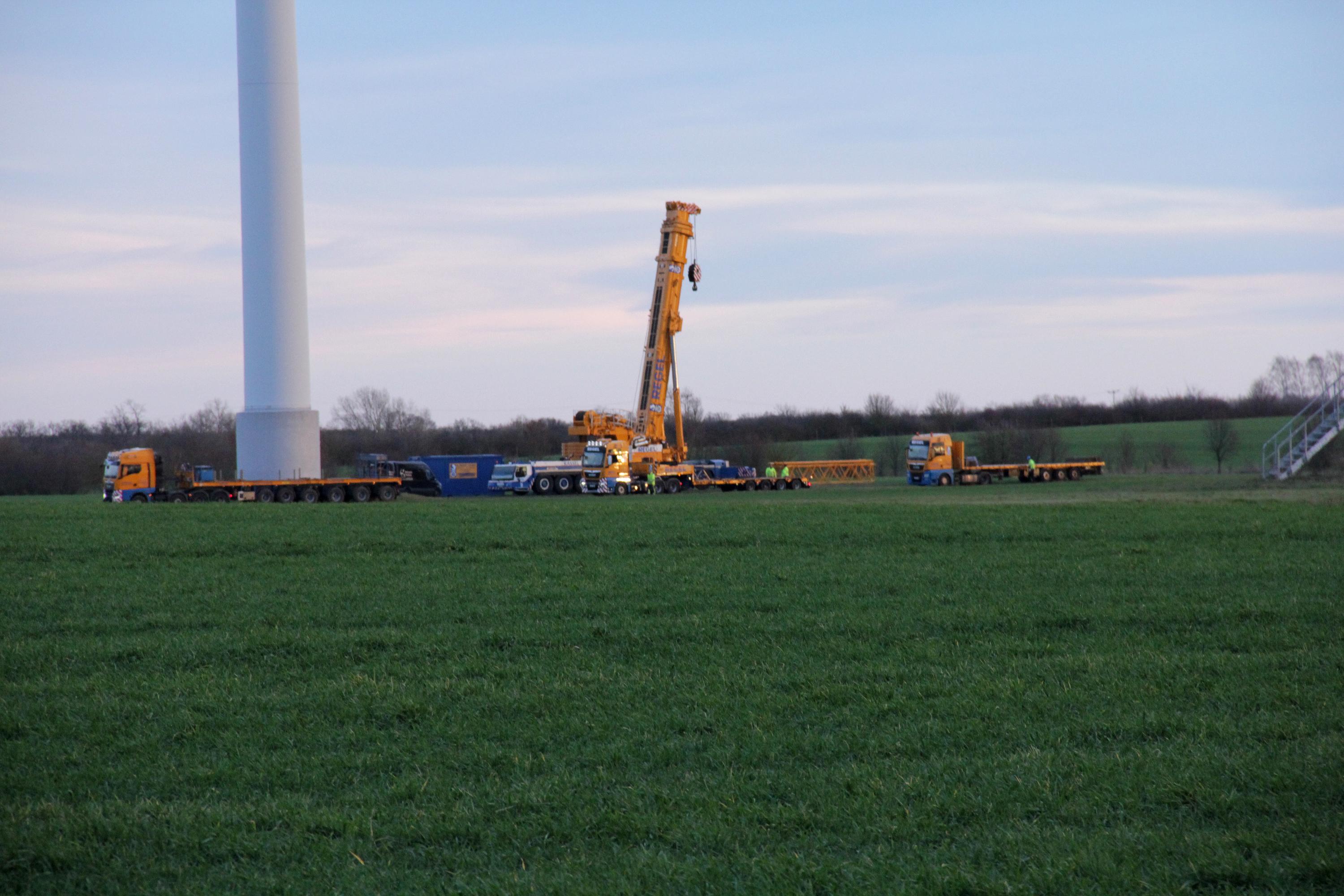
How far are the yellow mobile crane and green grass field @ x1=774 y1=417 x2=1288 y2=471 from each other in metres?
29.0

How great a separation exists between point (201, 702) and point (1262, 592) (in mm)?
11489

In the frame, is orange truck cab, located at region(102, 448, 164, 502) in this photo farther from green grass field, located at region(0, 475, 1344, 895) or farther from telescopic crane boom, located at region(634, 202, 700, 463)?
green grass field, located at region(0, 475, 1344, 895)

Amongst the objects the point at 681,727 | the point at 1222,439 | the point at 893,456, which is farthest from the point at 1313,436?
the point at 681,727

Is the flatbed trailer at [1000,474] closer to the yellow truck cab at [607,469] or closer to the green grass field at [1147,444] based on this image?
the green grass field at [1147,444]

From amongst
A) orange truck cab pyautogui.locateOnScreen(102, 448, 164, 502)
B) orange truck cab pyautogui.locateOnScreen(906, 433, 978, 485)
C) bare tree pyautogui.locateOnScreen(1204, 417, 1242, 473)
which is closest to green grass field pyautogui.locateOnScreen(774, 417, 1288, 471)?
bare tree pyautogui.locateOnScreen(1204, 417, 1242, 473)

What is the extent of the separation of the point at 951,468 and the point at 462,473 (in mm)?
25164

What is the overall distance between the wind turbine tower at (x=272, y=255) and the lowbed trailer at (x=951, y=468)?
1154 inches

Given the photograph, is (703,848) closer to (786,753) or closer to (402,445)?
(786,753)

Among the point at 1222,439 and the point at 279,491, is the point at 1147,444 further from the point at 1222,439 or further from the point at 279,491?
the point at 279,491

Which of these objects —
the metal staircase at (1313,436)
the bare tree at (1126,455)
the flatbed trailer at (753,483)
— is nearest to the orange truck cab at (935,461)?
the flatbed trailer at (753,483)

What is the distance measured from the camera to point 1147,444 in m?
84.1

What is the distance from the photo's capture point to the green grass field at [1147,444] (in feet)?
247

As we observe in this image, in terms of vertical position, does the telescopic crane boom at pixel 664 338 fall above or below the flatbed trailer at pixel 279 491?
above

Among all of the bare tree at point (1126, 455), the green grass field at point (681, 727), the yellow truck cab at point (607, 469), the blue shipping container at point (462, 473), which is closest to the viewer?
the green grass field at point (681, 727)
